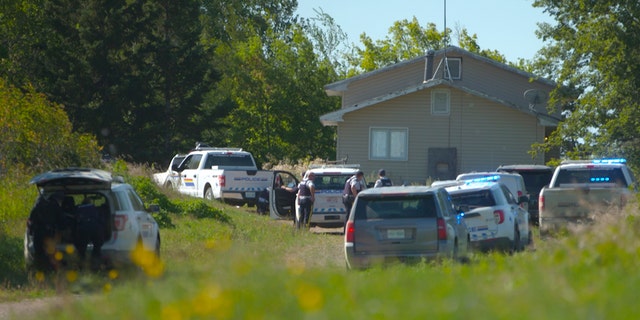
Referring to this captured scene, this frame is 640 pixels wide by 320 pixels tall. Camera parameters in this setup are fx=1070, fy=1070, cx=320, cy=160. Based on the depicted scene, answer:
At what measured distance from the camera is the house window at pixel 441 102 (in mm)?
42469

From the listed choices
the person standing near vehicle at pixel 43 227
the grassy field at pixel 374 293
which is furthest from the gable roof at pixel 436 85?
the grassy field at pixel 374 293

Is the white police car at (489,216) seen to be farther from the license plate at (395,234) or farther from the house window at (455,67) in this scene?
the house window at (455,67)

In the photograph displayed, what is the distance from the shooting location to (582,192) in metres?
21.5

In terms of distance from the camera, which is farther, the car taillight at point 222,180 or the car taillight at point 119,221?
the car taillight at point 222,180

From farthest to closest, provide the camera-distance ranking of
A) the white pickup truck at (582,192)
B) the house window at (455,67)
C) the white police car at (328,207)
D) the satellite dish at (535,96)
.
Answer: the house window at (455,67), the satellite dish at (535,96), the white police car at (328,207), the white pickup truck at (582,192)

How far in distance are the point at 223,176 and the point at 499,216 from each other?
15753 millimetres

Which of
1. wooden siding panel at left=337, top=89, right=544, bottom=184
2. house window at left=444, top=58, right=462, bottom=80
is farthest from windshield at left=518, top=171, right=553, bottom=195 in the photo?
house window at left=444, top=58, right=462, bottom=80

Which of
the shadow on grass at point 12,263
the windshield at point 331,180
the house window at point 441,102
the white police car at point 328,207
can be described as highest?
the house window at point 441,102

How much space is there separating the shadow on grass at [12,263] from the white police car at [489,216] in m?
8.34

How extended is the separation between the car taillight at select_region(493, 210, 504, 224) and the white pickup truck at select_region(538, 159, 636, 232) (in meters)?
1.01

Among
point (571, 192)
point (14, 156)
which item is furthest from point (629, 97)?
point (14, 156)

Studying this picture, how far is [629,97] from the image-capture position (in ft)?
115

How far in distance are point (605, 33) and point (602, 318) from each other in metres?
29.3

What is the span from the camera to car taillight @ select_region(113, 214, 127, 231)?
53.6ft
